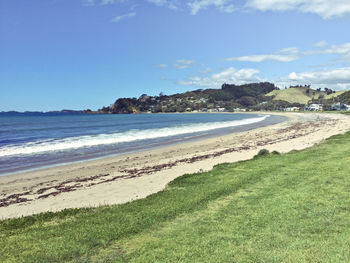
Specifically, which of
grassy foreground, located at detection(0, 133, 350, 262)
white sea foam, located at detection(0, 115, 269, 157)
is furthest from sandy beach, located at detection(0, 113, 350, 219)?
white sea foam, located at detection(0, 115, 269, 157)

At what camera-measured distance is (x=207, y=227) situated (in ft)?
21.3

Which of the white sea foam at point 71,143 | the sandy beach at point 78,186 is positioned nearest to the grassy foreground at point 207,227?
the sandy beach at point 78,186

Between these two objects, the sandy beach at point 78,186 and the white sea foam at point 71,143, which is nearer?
the sandy beach at point 78,186

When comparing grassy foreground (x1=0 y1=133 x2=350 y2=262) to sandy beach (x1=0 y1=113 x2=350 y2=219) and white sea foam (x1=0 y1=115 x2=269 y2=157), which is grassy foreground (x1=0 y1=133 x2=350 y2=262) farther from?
white sea foam (x1=0 y1=115 x2=269 y2=157)

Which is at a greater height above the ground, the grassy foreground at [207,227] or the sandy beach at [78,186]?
the grassy foreground at [207,227]

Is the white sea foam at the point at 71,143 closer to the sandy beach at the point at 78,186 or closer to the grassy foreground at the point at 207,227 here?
the sandy beach at the point at 78,186

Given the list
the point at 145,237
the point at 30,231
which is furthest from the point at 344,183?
the point at 30,231

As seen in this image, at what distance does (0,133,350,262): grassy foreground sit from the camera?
5.28 meters

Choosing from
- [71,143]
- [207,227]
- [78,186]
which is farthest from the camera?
[71,143]

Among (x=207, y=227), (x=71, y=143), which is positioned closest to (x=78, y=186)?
(x=207, y=227)

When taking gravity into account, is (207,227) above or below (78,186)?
above

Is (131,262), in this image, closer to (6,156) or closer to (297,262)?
(297,262)

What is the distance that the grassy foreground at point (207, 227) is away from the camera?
5.28 metres

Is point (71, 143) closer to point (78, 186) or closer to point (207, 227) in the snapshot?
point (78, 186)
